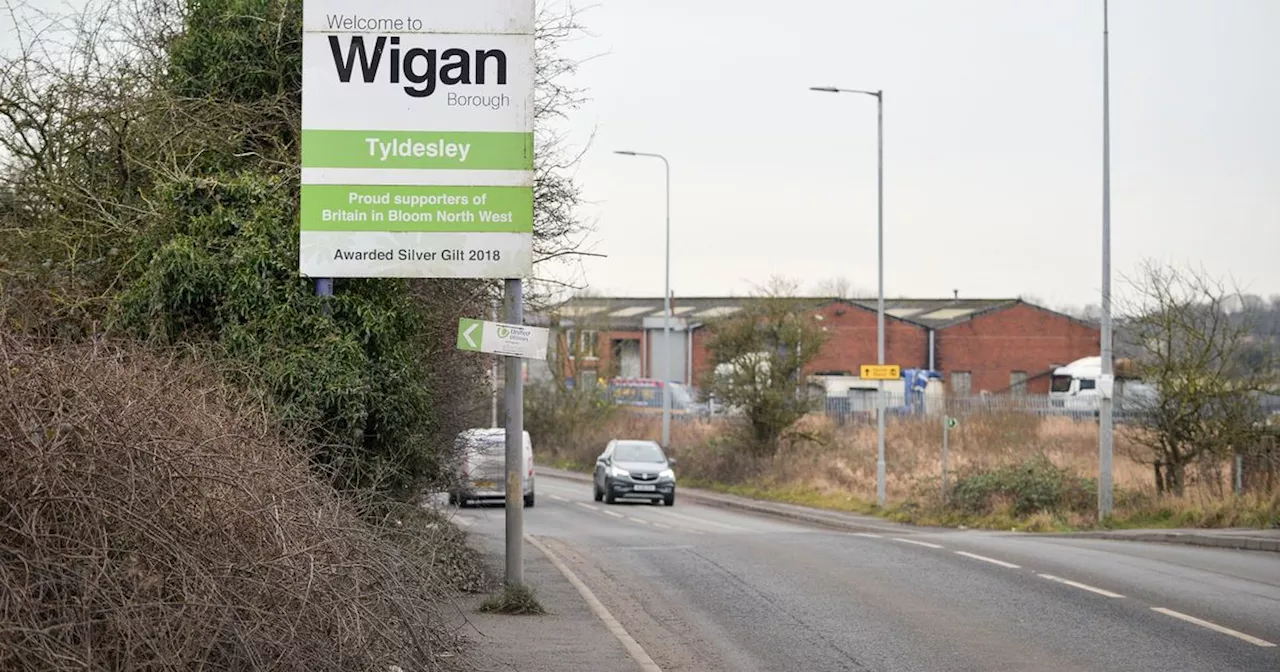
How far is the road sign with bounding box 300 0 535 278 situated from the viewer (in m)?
11.9

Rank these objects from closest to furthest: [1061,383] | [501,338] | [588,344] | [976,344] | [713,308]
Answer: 1. [501,338]
2. [588,344]
3. [1061,383]
4. [976,344]
5. [713,308]

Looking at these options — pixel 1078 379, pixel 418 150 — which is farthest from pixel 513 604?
pixel 1078 379

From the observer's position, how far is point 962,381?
7550 cm

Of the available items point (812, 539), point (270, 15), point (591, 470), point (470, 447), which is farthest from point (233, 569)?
point (591, 470)

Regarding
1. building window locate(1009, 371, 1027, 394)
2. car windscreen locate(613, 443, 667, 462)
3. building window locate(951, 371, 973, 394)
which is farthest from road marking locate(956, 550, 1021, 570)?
building window locate(951, 371, 973, 394)

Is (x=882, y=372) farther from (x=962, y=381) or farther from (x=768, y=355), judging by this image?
(x=962, y=381)

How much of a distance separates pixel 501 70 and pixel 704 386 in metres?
28.9

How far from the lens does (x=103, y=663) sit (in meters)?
5.49

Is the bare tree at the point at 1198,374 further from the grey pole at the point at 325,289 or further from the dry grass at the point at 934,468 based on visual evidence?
the grey pole at the point at 325,289

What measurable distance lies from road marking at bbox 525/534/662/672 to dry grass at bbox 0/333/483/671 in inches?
128

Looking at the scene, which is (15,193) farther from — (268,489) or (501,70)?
(268,489)

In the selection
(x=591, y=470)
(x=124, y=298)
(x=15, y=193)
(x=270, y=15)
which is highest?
(x=270, y=15)

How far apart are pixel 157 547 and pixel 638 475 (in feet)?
103

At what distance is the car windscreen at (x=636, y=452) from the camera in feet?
124
